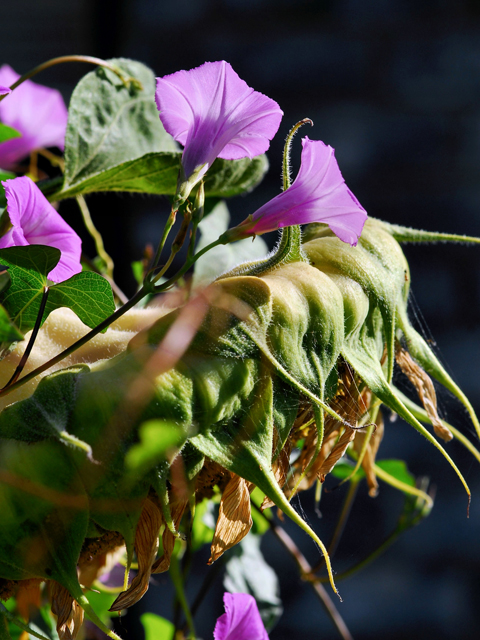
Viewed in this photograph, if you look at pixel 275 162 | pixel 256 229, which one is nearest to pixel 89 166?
pixel 256 229

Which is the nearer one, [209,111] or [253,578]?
[209,111]

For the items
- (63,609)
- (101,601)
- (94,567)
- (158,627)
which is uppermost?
(63,609)

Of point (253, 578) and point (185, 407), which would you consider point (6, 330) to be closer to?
point (185, 407)

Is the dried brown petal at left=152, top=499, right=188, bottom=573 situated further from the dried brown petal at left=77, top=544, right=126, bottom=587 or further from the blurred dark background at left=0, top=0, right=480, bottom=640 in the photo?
the blurred dark background at left=0, top=0, right=480, bottom=640

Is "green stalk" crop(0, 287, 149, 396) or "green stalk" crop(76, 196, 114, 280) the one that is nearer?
"green stalk" crop(0, 287, 149, 396)

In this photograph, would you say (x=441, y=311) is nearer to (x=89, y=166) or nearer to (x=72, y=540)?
(x=89, y=166)

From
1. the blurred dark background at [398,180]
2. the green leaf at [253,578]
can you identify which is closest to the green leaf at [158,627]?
the green leaf at [253,578]

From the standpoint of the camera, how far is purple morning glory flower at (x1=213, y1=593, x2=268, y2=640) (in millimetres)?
268

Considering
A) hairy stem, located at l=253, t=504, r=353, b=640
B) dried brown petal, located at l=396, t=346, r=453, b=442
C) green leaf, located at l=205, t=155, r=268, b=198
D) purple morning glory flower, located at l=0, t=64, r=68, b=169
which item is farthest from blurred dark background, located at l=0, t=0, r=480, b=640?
dried brown petal, located at l=396, t=346, r=453, b=442

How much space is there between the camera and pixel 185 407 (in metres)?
0.15

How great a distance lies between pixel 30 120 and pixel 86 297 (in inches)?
13.2

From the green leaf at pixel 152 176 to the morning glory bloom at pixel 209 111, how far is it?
0.08 meters

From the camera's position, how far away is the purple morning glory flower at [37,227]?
191mm

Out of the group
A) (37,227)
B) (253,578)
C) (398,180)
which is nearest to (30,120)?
(37,227)
